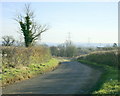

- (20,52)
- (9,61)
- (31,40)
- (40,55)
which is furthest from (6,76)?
(31,40)

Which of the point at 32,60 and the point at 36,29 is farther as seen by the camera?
the point at 36,29

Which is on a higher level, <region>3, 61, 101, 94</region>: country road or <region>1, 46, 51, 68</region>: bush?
<region>1, 46, 51, 68</region>: bush

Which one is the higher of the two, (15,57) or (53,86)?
(15,57)

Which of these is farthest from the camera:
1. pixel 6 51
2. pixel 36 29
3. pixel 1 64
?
pixel 36 29

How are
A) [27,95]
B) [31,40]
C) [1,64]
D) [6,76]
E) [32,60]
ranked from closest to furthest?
[27,95] < [6,76] < [1,64] < [32,60] < [31,40]

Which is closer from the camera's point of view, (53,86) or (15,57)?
(53,86)

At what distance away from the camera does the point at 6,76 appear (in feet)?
45.1

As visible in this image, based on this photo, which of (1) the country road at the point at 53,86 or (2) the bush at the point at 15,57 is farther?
(2) the bush at the point at 15,57

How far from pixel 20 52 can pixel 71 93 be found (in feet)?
31.9

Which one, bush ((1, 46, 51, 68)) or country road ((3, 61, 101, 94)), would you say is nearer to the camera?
country road ((3, 61, 101, 94))

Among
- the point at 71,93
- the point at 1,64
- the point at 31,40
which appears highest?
the point at 31,40

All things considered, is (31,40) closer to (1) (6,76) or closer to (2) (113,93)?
(1) (6,76)

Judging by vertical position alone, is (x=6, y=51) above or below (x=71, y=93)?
above

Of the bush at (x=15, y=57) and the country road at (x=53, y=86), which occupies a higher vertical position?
the bush at (x=15, y=57)
